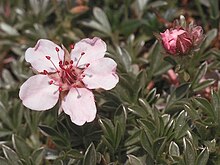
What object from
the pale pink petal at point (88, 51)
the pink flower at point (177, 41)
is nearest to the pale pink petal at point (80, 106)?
the pale pink petal at point (88, 51)

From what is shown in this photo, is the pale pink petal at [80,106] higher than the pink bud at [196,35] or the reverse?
the reverse

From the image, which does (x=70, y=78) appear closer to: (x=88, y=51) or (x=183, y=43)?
(x=88, y=51)

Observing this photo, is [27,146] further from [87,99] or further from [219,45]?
[219,45]

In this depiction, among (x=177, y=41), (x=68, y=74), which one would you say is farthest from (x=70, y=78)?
(x=177, y=41)

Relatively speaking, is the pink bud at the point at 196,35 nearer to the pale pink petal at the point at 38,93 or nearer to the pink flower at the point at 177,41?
the pink flower at the point at 177,41

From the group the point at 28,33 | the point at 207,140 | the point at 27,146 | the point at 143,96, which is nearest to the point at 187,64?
the point at 143,96

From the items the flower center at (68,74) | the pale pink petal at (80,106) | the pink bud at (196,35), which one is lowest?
the pale pink petal at (80,106)
